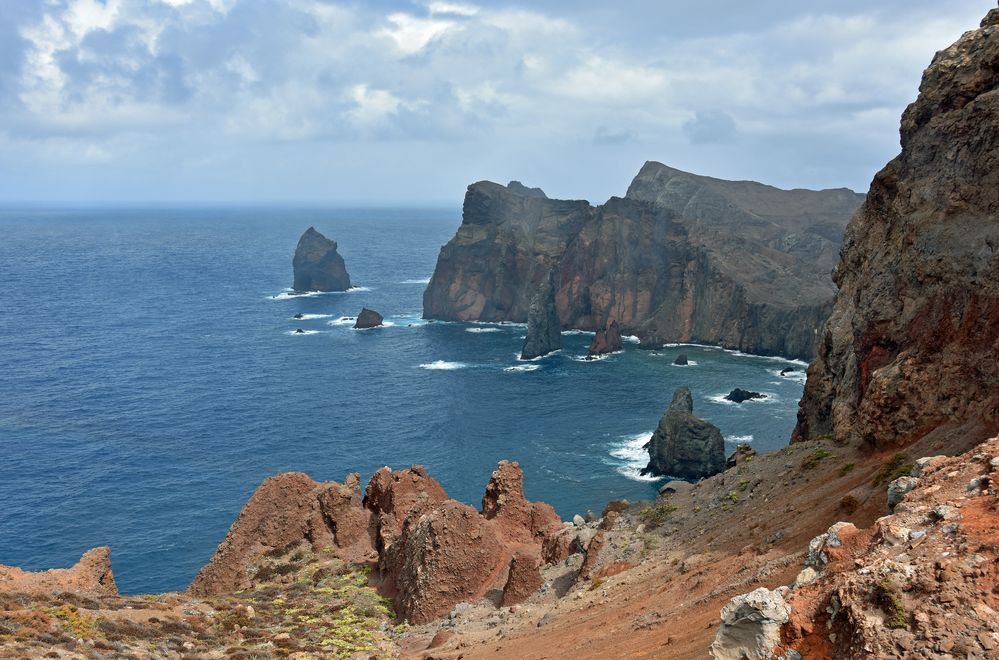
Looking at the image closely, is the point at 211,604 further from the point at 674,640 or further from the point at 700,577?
the point at 674,640

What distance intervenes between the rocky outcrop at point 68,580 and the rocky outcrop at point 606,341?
125 metres

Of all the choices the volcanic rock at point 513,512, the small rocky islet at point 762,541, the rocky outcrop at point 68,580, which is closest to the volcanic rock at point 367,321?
the small rocky islet at point 762,541

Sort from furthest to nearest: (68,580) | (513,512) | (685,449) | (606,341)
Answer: (606,341)
(685,449)
(513,512)
(68,580)

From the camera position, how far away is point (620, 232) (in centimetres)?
19950

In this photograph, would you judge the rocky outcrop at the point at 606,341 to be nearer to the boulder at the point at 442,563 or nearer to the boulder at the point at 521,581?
the boulder at the point at 442,563

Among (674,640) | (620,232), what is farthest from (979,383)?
(620,232)

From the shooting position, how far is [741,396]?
128 meters

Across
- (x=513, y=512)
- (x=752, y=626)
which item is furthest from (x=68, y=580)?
(x=752, y=626)

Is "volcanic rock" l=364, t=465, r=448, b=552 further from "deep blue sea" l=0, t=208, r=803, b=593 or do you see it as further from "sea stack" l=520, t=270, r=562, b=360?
"sea stack" l=520, t=270, r=562, b=360

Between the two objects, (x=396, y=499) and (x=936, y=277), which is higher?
(x=936, y=277)

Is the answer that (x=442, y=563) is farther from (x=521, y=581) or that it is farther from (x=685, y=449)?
(x=685, y=449)

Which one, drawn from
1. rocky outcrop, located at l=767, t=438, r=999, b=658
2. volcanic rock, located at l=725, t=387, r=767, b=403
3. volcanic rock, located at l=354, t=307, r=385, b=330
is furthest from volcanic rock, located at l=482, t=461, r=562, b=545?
volcanic rock, located at l=354, t=307, r=385, b=330

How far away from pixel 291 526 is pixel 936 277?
37864 mm

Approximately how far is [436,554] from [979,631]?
3260 centimetres
